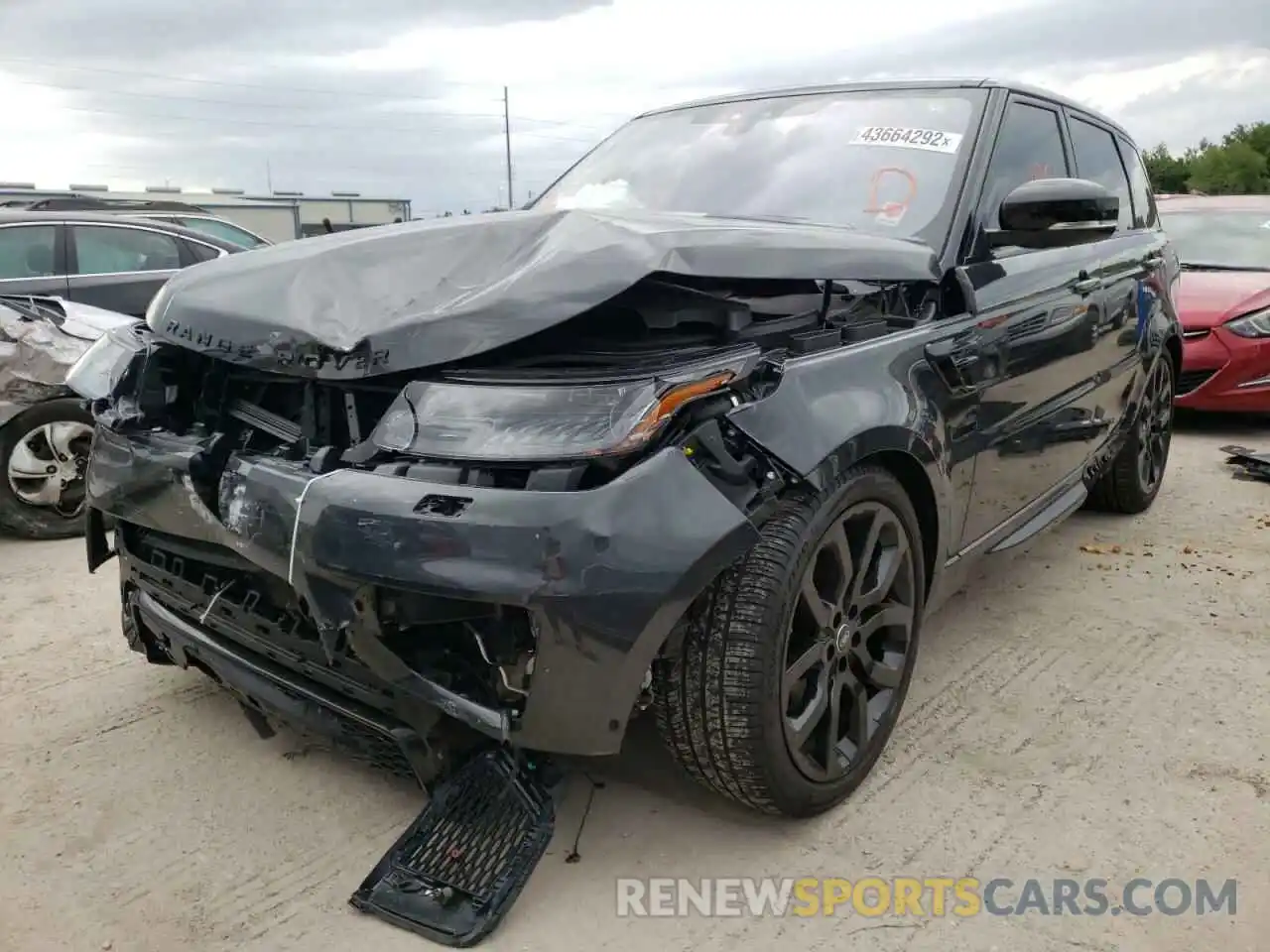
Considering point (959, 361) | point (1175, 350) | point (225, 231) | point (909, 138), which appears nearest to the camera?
point (959, 361)

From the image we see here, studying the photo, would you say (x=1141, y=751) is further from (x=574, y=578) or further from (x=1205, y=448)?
(x=1205, y=448)

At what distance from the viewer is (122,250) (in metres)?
6.92

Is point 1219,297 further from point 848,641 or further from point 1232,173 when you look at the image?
point 1232,173

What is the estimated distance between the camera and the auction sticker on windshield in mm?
3068

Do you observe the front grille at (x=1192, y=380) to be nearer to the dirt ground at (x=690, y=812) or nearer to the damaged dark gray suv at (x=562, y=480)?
the dirt ground at (x=690, y=812)

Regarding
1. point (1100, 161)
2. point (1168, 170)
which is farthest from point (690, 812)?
point (1168, 170)

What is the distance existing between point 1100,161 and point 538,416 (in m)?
3.27

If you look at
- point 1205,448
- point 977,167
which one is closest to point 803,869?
point 977,167

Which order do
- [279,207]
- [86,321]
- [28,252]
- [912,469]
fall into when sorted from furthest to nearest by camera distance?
[279,207]
[28,252]
[86,321]
[912,469]

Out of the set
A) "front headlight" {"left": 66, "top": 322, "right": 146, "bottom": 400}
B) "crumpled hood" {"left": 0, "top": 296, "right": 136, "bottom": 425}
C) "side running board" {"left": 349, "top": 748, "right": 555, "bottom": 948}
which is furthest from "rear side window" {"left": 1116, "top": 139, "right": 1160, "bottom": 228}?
"crumpled hood" {"left": 0, "top": 296, "right": 136, "bottom": 425}

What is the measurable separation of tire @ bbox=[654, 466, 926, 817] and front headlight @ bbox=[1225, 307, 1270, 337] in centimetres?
535

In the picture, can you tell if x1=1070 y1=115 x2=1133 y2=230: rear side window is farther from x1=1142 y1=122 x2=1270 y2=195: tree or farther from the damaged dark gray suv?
x1=1142 y1=122 x2=1270 y2=195: tree

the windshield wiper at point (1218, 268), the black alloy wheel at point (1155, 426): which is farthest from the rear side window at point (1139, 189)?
the windshield wiper at point (1218, 268)

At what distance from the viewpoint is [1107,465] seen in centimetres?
438
